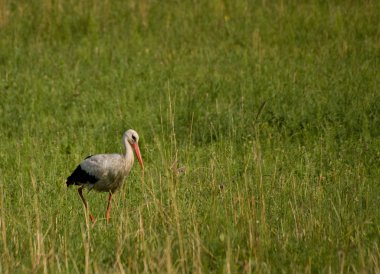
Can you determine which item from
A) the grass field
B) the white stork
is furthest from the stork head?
the grass field

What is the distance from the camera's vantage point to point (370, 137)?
30.0 feet

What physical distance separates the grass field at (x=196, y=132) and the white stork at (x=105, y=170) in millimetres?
174

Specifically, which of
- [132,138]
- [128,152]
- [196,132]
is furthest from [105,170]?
[196,132]

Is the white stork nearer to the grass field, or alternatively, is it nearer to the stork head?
the stork head

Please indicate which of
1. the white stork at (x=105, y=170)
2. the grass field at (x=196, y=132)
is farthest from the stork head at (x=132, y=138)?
the grass field at (x=196, y=132)

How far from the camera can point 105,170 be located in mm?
7832

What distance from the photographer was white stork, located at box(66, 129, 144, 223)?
7.68 metres

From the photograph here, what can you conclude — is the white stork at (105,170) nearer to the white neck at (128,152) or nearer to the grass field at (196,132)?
the white neck at (128,152)

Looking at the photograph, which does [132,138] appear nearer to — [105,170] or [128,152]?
[128,152]


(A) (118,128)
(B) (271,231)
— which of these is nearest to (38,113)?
(A) (118,128)

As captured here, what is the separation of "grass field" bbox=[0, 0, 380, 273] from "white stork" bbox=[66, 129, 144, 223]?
0.57 ft

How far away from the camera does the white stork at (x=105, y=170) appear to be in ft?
25.2

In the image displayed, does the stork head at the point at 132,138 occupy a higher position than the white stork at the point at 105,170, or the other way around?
the stork head at the point at 132,138

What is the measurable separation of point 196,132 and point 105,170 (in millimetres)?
1910
